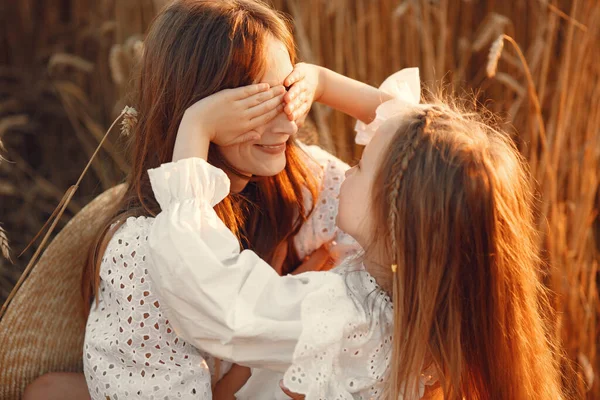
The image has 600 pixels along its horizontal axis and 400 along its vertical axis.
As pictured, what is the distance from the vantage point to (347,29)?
1954 millimetres

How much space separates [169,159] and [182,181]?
0.71 feet

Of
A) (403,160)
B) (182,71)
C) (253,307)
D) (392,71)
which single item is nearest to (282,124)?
(182,71)

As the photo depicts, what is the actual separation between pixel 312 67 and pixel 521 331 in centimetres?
64

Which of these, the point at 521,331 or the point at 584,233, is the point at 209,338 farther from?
the point at 584,233

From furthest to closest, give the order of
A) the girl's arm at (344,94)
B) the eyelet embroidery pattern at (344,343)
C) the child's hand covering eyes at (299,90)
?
the girl's arm at (344,94) → the child's hand covering eyes at (299,90) → the eyelet embroidery pattern at (344,343)

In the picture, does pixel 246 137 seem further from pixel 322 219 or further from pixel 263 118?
pixel 322 219

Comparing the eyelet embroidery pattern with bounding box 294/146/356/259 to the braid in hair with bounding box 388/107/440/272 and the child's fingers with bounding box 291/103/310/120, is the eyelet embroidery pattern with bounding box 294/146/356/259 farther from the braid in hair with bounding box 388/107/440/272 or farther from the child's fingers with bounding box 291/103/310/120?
the braid in hair with bounding box 388/107/440/272

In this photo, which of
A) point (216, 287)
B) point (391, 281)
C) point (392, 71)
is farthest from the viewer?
point (392, 71)

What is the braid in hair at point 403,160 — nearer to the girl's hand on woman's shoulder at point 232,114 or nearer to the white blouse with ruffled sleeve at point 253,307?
the white blouse with ruffled sleeve at point 253,307

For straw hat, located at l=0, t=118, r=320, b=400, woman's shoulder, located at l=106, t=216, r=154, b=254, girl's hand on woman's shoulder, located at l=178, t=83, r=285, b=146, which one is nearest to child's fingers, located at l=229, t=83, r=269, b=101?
girl's hand on woman's shoulder, located at l=178, t=83, r=285, b=146

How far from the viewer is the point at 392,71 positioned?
6.55ft

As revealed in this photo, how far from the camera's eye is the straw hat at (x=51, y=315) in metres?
1.42

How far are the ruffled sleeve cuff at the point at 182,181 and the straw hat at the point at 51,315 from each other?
0.36 meters

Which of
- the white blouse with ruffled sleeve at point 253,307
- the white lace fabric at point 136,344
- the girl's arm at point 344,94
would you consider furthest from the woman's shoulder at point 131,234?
the girl's arm at point 344,94
